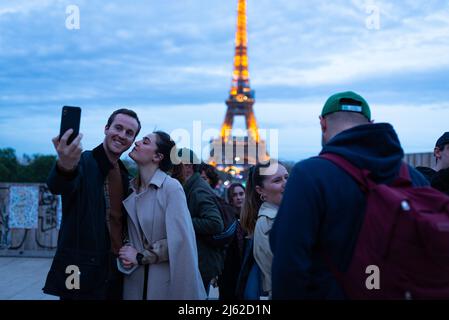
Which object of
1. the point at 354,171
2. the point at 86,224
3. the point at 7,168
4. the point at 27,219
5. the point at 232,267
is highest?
the point at 7,168

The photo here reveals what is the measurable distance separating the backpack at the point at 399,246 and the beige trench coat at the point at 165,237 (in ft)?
4.50

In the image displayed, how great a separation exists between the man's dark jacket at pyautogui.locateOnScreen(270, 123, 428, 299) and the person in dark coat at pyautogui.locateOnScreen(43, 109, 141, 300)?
1.33 m

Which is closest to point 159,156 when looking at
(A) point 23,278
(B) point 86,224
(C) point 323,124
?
(B) point 86,224

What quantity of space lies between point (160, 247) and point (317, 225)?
57.3 inches

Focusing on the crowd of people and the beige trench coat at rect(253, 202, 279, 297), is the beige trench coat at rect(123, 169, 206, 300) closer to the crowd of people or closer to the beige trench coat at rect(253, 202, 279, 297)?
the crowd of people

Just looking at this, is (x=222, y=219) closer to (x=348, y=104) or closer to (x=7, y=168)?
(x=348, y=104)

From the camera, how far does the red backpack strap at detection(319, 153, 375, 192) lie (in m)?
2.38

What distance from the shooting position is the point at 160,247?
Result: 3.54 m

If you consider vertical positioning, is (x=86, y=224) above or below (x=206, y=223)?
above

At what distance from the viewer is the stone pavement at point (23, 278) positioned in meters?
8.42

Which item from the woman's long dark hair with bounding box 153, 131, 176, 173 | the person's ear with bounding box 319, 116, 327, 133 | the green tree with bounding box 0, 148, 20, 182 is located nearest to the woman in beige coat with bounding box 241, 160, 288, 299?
the woman's long dark hair with bounding box 153, 131, 176, 173

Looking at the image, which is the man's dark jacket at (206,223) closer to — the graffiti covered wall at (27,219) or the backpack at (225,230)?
the backpack at (225,230)

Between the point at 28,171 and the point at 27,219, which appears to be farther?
the point at 28,171
